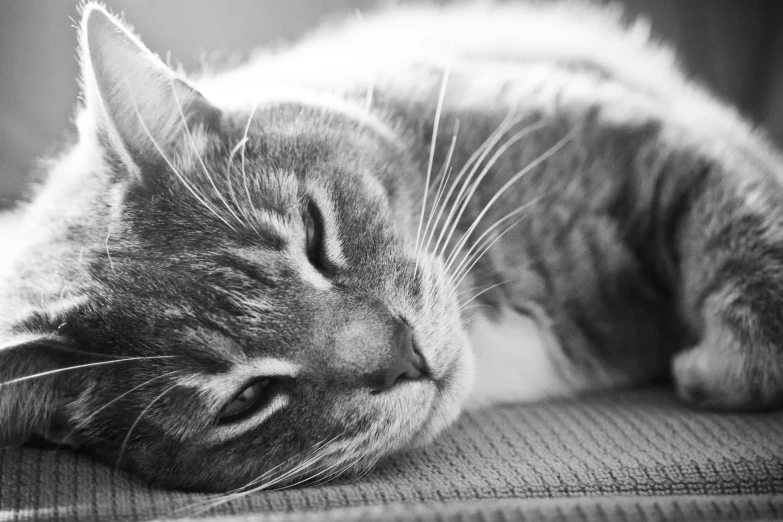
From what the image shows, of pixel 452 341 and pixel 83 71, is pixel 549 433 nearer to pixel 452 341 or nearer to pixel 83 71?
pixel 452 341

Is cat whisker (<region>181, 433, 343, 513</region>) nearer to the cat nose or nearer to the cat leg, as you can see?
the cat nose

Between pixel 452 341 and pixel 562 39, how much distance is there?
994 millimetres

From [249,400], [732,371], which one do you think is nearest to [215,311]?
[249,400]

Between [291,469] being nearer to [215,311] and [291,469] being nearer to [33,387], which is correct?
[215,311]

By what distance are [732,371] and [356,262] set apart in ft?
1.71

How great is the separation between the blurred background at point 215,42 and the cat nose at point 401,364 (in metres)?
0.69

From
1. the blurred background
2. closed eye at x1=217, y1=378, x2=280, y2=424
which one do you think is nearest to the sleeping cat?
closed eye at x1=217, y1=378, x2=280, y2=424

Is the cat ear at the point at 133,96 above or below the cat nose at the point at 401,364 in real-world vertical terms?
above

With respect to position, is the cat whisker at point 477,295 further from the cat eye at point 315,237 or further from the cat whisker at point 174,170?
the cat whisker at point 174,170

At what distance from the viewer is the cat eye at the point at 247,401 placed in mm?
832

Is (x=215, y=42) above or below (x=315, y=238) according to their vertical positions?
above

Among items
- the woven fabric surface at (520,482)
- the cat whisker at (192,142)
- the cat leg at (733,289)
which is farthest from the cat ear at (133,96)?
the cat leg at (733,289)

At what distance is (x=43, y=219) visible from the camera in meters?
1.03

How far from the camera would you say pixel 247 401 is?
2.77 feet
